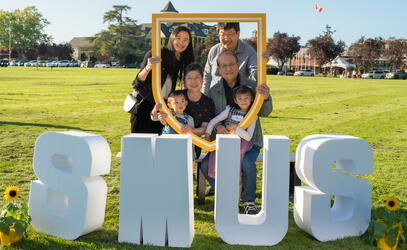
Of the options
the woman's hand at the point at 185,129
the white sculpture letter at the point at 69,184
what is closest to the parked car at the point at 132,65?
the woman's hand at the point at 185,129

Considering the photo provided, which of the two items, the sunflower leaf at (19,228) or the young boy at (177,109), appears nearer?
the sunflower leaf at (19,228)

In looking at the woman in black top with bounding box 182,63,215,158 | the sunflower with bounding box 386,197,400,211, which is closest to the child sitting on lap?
the woman in black top with bounding box 182,63,215,158

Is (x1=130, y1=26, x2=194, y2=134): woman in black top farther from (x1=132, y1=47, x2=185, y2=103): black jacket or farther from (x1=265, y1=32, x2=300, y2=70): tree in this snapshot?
(x1=265, y1=32, x2=300, y2=70): tree

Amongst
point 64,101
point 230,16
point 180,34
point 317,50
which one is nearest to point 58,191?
point 180,34

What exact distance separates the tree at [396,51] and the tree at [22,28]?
8876 centimetres

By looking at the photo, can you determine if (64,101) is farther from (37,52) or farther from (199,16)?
(37,52)

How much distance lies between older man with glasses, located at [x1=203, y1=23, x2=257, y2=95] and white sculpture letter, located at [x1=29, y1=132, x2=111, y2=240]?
157 centimetres

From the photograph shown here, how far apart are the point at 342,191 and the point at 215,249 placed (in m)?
1.44

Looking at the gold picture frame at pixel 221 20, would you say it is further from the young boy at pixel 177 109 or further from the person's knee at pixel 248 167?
the person's knee at pixel 248 167

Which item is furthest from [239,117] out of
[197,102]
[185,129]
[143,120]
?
[143,120]

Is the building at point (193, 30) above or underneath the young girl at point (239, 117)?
above

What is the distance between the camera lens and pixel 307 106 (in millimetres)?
18156

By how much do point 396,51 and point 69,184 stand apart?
86461 millimetres

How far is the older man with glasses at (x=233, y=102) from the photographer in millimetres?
4789
